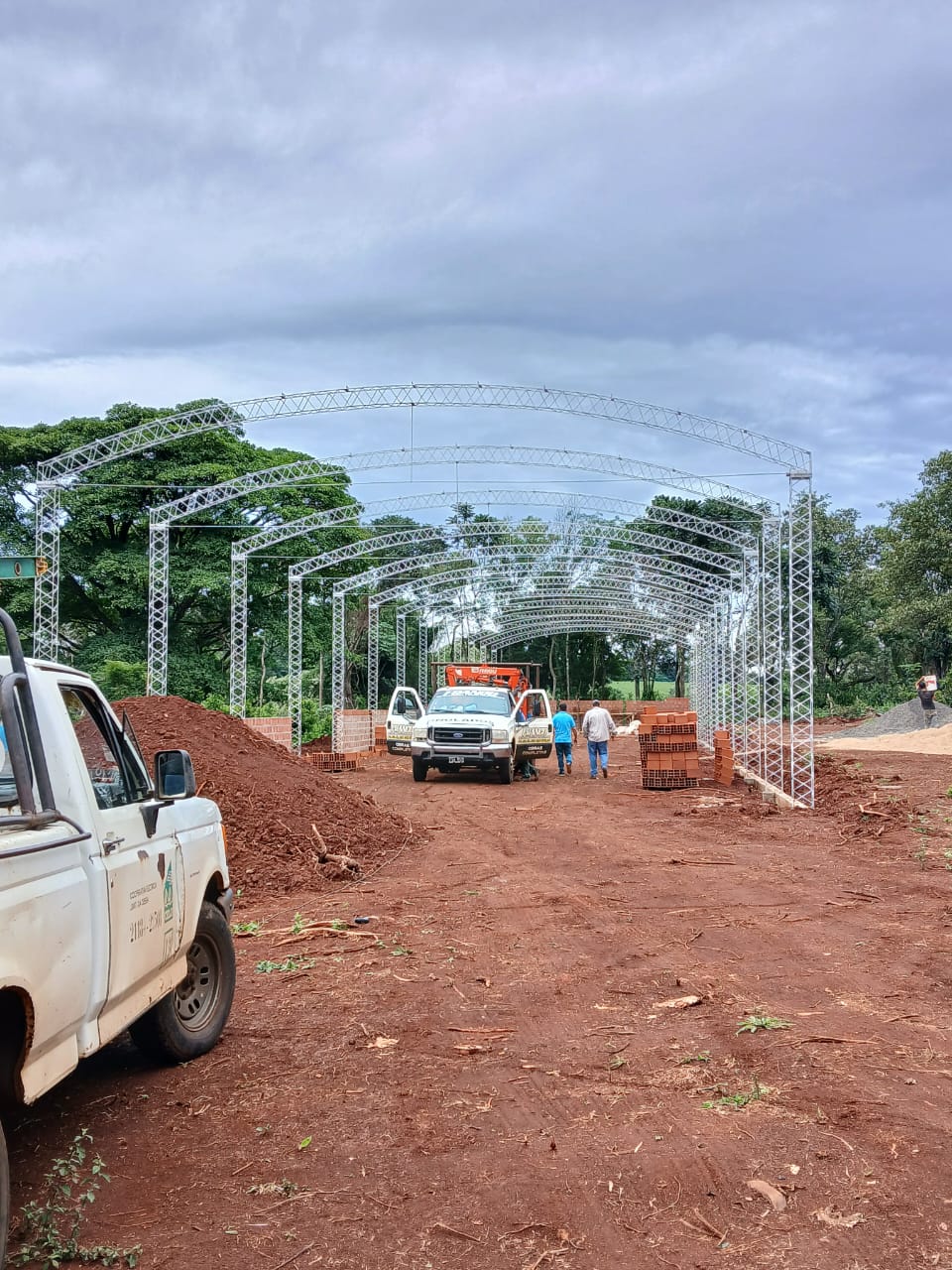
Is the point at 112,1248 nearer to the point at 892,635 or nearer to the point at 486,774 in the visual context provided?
the point at 486,774

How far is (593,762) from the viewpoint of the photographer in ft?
84.0

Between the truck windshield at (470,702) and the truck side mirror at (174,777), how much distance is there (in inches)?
775

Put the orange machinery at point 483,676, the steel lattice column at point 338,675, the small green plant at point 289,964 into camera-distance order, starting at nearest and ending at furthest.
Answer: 1. the small green plant at point 289,964
2. the steel lattice column at point 338,675
3. the orange machinery at point 483,676

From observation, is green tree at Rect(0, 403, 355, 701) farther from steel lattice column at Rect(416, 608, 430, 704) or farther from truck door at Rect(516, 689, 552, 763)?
truck door at Rect(516, 689, 552, 763)

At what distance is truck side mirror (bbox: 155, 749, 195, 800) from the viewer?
5055 mm

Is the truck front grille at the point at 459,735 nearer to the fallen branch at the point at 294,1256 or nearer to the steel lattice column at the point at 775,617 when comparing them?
the steel lattice column at the point at 775,617

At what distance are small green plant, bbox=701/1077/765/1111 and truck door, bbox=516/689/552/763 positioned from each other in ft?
65.3

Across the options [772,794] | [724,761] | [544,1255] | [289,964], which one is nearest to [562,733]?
[724,761]

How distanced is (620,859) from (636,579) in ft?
83.7

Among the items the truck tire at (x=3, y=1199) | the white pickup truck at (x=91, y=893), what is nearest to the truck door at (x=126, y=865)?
the white pickup truck at (x=91, y=893)

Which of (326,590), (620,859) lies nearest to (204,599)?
(326,590)

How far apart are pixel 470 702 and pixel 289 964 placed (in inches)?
684

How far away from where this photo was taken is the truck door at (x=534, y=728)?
25.6m

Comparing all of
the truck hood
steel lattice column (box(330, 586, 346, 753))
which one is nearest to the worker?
the truck hood
